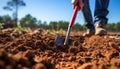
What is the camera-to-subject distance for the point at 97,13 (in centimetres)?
479

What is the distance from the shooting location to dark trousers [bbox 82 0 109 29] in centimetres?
472

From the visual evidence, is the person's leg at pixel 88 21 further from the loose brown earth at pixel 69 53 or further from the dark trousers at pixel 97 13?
the loose brown earth at pixel 69 53

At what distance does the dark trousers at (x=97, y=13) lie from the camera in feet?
15.5

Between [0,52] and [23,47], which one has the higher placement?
[0,52]

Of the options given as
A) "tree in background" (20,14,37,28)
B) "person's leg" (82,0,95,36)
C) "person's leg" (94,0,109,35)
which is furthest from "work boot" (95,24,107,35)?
"tree in background" (20,14,37,28)

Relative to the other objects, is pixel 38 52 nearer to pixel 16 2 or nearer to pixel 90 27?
pixel 90 27

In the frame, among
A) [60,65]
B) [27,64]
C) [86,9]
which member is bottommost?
[60,65]

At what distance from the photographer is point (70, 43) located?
12.5 ft

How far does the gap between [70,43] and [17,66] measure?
8.20ft

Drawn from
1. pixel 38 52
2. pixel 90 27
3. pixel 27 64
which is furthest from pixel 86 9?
pixel 27 64

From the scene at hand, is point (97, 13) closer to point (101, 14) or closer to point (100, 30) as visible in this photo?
point (101, 14)

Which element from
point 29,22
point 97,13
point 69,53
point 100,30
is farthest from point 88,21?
point 29,22

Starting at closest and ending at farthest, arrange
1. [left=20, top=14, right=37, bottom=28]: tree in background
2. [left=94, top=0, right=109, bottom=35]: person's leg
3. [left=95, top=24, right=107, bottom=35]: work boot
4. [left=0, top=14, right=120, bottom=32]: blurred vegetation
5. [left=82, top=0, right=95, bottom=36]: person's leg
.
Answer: [left=95, top=24, right=107, bottom=35]: work boot → [left=94, top=0, right=109, bottom=35]: person's leg → [left=82, top=0, right=95, bottom=36]: person's leg → [left=0, top=14, right=120, bottom=32]: blurred vegetation → [left=20, top=14, right=37, bottom=28]: tree in background

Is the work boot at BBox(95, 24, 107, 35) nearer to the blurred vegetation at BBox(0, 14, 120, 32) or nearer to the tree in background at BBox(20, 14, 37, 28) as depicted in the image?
the blurred vegetation at BBox(0, 14, 120, 32)
